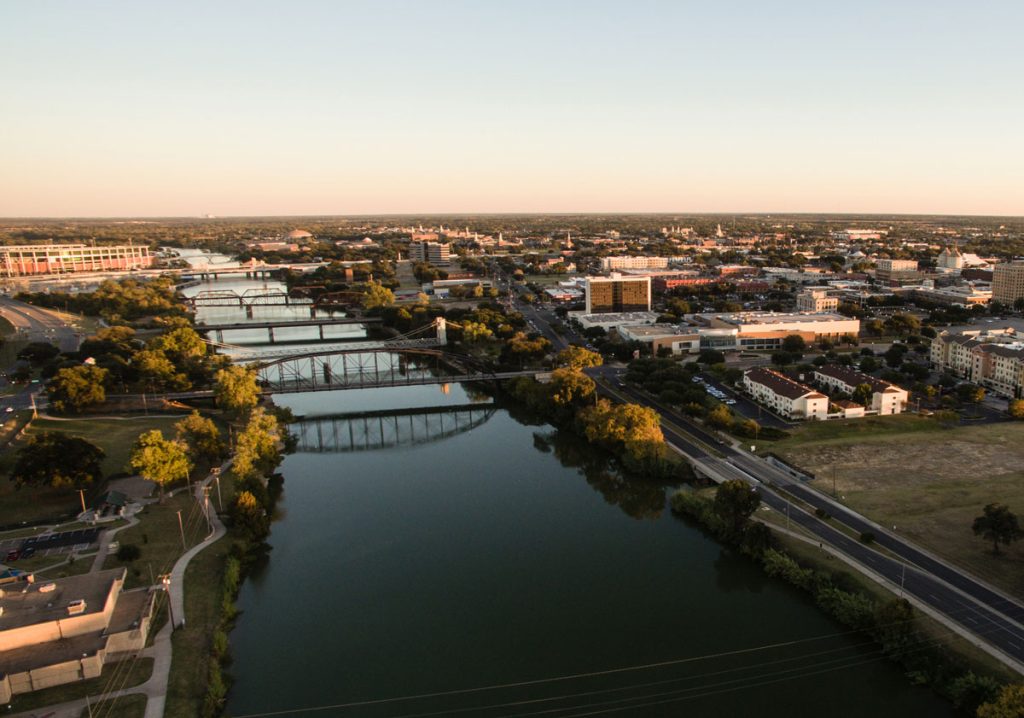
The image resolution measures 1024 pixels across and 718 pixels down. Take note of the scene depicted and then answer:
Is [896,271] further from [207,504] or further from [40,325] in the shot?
[40,325]

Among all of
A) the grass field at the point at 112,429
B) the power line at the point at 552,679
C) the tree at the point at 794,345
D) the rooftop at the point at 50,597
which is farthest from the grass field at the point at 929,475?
the grass field at the point at 112,429

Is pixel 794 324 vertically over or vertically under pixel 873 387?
over

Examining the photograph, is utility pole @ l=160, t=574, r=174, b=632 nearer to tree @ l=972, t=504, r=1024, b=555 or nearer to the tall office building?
tree @ l=972, t=504, r=1024, b=555

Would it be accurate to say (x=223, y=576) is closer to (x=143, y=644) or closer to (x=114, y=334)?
(x=143, y=644)

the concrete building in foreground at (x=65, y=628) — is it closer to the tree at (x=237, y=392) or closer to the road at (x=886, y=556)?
the tree at (x=237, y=392)

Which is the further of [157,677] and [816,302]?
[816,302]

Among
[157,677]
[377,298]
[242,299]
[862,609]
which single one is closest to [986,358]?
[862,609]
